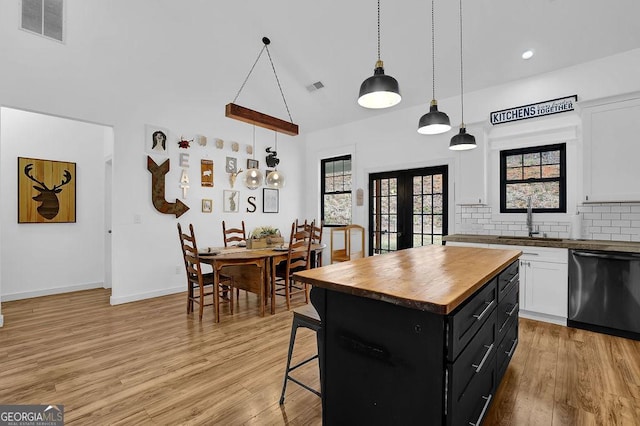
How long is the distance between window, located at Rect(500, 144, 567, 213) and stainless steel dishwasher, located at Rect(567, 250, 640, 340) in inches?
37.5

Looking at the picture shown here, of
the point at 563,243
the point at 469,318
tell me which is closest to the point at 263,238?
the point at 469,318

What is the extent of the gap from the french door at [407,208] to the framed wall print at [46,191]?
5135 millimetres

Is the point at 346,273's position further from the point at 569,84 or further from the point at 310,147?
the point at 310,147

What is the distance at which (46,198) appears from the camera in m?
4.84

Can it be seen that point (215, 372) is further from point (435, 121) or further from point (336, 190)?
point (336, 190)

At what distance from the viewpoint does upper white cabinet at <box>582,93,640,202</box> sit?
3248mm

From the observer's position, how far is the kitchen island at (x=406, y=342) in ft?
4.20

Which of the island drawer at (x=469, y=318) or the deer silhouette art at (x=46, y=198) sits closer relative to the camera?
the island drawer at (x=469, y=318)

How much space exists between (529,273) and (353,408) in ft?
10.2

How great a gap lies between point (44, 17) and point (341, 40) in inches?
142

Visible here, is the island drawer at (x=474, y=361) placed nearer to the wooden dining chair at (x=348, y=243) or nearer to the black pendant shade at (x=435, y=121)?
the black pendant shade at (x=435, y=121)

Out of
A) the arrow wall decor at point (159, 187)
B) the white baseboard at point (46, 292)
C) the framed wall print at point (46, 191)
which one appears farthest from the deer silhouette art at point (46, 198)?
the arrow wall decor at point (159, 187)

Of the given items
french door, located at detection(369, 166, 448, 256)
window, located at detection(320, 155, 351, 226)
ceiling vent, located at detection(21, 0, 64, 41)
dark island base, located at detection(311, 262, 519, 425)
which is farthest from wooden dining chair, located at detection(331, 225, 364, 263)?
ceiling vent, located at detection(21, 0, 64, 41)

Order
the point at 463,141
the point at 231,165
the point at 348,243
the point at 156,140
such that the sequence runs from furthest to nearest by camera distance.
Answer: the point at 348,243 → the point at 231,165 → the point at 156,140 → the point at 463,141
